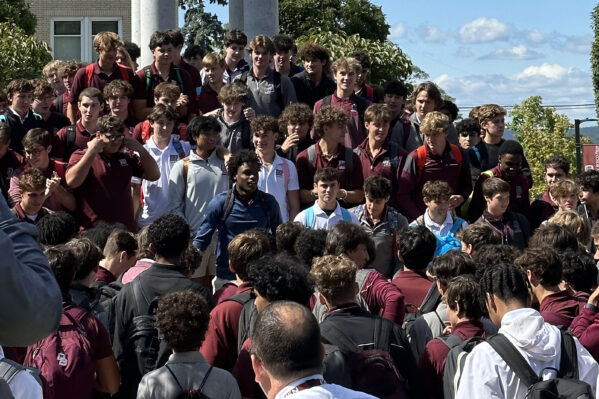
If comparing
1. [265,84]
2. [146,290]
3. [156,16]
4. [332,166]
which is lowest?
[146,290]

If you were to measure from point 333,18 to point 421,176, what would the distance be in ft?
104

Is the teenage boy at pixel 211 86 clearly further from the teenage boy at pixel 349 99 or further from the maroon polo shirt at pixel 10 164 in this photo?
the maroon polo shirt at pixel 10 164

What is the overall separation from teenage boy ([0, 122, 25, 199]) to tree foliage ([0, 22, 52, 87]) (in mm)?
17299

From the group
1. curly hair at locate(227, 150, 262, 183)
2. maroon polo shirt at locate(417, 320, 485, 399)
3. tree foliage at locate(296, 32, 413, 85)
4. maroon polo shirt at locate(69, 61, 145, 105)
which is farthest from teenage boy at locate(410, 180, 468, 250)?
tree foliage at locate(296, 32, 413, 85)

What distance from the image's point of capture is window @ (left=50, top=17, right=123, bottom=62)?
39469mm

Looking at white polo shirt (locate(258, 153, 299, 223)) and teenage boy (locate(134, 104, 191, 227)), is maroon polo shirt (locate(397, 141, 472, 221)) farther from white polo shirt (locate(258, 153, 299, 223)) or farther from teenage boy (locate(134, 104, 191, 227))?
teenage boy (locate(134, 104, 191, 227))

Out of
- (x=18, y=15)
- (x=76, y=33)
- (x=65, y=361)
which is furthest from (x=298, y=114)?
(x=76, y=33)

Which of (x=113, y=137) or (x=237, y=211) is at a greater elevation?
Answer: (x=113, y=137)

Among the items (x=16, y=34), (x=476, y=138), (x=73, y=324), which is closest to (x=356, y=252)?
(x=73, y=324)

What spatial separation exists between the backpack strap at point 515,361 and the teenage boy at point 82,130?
6626 millimetres

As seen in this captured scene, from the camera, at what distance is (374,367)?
17.2 ft

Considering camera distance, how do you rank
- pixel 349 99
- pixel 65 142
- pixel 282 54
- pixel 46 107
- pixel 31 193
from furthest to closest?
pixel 282 54 → pixel 349 99 → pixel 46 107 → pixel 65 142 → pixel 31 193

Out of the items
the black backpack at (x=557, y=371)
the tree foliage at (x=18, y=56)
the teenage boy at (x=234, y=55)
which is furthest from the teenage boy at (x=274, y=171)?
the tree foliage at (x=18, y=56)

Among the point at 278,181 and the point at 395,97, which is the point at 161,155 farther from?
the point at 395,97
